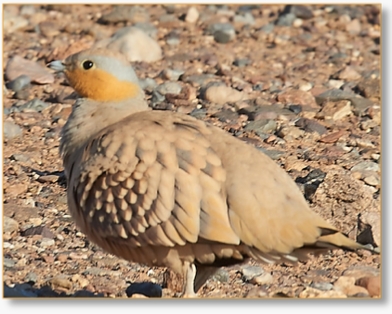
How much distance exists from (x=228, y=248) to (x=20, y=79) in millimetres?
4522

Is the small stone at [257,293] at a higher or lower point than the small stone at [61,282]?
lower

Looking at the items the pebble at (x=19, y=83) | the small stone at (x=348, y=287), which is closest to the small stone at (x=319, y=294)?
the small stone at (x=348, y=287)

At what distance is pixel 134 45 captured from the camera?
379 inches

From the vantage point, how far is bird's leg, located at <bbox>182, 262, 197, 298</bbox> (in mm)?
5066

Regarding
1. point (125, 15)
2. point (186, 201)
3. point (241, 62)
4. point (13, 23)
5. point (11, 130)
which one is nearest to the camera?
point (186, 201)

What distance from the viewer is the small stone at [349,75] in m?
9.20

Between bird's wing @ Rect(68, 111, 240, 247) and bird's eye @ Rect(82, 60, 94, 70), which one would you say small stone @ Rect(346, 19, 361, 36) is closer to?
bird's eye @ Rect(82, 60, 94, 70)

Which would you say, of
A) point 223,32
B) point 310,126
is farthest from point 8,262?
point 223,32

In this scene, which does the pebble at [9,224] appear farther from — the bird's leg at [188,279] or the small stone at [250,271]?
the bird's leg at [188,279]

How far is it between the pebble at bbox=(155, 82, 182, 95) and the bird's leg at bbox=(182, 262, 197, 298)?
3.65 m

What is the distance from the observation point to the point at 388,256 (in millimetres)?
5637

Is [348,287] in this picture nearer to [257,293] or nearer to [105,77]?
[257,293]

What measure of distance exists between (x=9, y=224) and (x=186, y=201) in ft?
6.69

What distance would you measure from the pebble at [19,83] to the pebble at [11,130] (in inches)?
31.5
